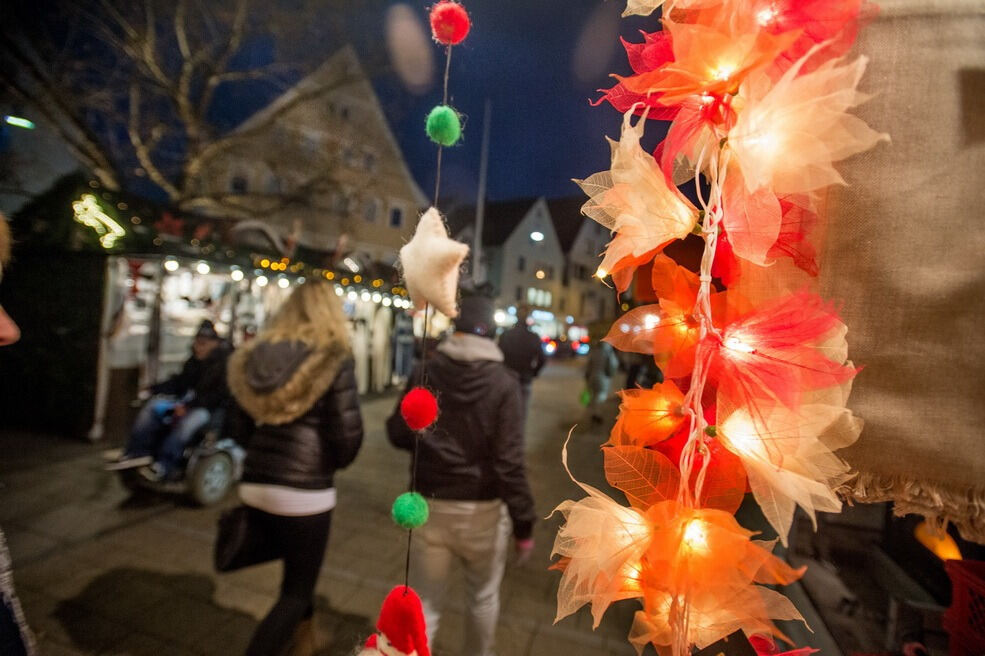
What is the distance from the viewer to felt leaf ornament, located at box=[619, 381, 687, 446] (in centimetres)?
105

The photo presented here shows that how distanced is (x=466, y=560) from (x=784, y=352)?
2036 mm

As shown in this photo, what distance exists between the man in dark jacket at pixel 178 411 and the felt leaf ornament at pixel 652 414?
4713mm

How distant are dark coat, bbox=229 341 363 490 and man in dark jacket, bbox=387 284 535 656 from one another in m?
0.45

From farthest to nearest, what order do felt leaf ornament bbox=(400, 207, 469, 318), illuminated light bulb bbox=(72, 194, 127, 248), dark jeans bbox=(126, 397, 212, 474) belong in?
illuminated light bulb bbox=(72, 194, 127, 248) → dark jeans bbox=(126, 397, 212, 474) → felt leaf ornament bbox=(400, 207, 469, 318)

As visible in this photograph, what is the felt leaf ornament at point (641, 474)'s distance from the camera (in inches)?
40.8

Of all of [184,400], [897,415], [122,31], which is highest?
[122,31]

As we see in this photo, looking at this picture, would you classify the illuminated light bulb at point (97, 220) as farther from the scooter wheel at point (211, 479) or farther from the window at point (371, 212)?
the window at point (371, 212)

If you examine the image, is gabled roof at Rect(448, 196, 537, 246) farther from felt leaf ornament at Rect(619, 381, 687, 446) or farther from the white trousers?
felt leaf ornament at Rect(619, 381, 687, 446)

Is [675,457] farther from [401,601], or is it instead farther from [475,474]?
[475,474]

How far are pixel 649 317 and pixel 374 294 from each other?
35.9ft

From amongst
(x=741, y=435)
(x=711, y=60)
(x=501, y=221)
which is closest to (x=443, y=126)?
(x=711, y=60)

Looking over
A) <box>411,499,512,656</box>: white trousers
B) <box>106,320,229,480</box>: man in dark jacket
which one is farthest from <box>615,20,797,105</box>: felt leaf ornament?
<box>106,320,229,480</box>: man in dark jacket

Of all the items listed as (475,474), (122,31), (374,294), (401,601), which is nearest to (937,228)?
(401,601)

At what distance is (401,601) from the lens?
129 centimetres
